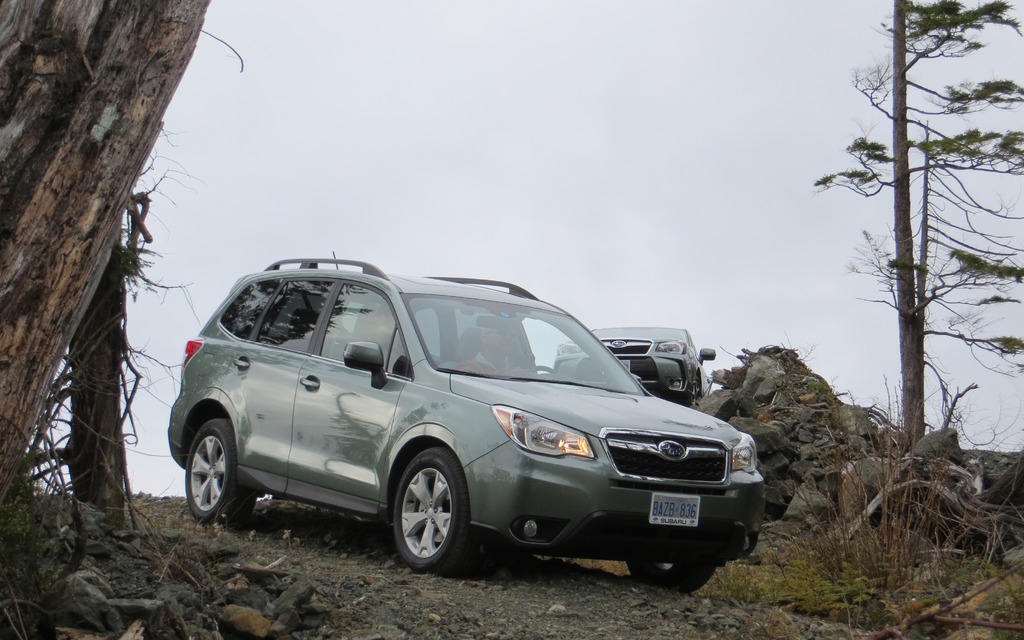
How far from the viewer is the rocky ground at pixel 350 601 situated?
5430 mm

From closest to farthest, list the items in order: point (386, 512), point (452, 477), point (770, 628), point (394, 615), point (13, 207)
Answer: point (13, 207)
point (394, 615)
point (770, 628)
point (452, 477)
point (386, 512)

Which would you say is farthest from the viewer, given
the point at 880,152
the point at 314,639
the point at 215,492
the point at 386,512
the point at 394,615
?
the point at 880,152

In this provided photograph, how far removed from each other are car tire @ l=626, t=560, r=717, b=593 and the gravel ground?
12 centimetres

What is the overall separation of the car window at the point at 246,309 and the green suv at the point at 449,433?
0.02 meters

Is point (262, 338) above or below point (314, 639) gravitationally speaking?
above

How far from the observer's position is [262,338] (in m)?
9.71

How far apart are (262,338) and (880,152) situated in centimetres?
1935

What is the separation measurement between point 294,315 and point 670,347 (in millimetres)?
12583

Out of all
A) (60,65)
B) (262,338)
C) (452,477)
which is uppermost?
(60,65)

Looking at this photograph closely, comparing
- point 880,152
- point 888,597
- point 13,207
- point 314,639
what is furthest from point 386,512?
point 880,152

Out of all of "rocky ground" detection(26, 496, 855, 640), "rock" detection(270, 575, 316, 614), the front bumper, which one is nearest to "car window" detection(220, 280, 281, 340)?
"rocky ground" detection(26, 496, 855, 640)

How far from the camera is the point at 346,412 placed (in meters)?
8.48

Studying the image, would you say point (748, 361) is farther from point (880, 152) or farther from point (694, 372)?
point (880, 152)

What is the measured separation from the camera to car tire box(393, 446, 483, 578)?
7.38 metres
